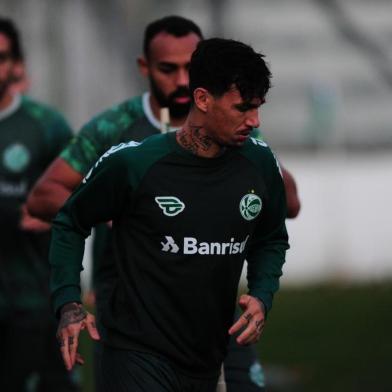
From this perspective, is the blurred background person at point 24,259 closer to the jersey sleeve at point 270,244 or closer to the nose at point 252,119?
the jersey sleeve at point 270,244

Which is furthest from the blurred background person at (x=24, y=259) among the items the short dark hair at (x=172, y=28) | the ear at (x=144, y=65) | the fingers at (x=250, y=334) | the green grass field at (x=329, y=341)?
the fingers at (x=250, y=334)

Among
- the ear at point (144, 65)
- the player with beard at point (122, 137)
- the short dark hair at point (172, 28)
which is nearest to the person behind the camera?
the player with beard at point (122, 137)

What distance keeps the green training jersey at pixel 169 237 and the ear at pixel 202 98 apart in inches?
7.8

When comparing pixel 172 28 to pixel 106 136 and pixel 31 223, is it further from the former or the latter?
pixel 31 223

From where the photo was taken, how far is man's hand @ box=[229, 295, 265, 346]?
6863mm

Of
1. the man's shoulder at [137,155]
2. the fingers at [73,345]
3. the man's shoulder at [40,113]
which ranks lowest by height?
the man's shoulder at [40,113]

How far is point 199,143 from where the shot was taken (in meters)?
7.07

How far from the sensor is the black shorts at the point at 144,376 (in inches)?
277

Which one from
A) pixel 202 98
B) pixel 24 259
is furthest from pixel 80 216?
pixel 24 259

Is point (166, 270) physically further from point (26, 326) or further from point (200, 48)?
point (26, 326)

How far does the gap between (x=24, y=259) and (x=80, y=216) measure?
3173 mm

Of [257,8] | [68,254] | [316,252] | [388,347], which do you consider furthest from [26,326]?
[257,8]

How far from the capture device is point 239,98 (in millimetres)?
6863

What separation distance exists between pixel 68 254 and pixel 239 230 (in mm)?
753
